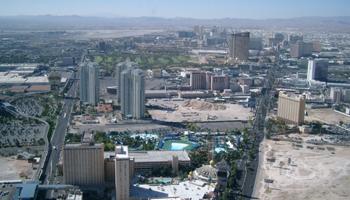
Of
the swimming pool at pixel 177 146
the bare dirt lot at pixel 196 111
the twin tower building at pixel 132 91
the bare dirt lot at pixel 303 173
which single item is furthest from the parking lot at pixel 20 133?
the bare dirt lot at pixel 303 173

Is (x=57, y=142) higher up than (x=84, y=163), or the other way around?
(x=84, y=163)

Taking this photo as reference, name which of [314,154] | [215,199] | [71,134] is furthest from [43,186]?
[314,154]

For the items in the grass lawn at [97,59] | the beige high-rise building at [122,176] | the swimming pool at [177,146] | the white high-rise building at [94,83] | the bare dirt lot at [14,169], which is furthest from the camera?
the grass lawn at [97,59]

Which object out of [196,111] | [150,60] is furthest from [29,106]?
[150,60]

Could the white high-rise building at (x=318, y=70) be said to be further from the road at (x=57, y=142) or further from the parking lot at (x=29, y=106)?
the parking lot at (x=29, y=106)

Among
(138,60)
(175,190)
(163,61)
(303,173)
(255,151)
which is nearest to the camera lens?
(175,190)

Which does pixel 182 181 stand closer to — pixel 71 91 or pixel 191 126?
pixel 191 126

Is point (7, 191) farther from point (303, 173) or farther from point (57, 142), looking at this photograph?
point (303, 173)

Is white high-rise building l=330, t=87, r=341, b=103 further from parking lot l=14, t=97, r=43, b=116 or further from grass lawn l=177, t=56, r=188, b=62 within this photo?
grass lawn l=177, t=56, r=188, b=62
